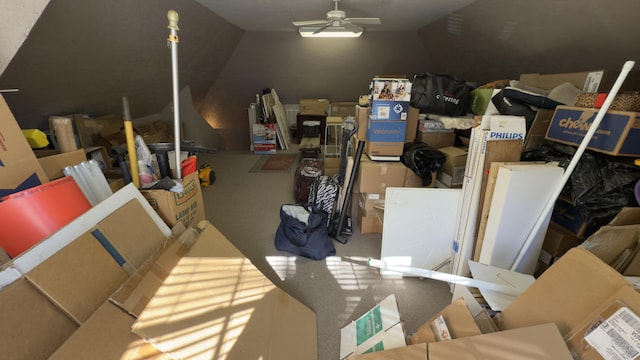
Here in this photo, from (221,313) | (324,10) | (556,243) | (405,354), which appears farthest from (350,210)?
(324,10)

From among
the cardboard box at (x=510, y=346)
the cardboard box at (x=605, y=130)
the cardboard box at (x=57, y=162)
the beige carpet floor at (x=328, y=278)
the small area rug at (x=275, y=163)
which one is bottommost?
the beige carpet floor at (x=328, y=278)

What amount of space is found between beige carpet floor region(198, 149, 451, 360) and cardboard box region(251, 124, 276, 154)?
2239mm

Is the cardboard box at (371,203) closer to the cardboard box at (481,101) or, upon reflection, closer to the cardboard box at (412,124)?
the cardboard box at (412,124)

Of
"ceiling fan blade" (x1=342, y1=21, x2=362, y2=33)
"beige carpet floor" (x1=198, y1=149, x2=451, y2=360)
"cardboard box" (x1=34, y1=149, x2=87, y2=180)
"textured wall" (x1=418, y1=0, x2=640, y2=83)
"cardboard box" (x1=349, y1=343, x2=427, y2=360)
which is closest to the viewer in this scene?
"cardboard box" (x1=349, y1=343, x2=427, y2=360)

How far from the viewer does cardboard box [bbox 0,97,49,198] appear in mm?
1291

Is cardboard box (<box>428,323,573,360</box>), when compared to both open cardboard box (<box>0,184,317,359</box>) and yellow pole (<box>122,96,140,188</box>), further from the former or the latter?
yellow pole (<box>122,96,140,188</box>)

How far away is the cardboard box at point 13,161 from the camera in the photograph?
1.29m

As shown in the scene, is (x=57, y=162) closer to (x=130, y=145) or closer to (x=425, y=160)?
(x=130, y=145)

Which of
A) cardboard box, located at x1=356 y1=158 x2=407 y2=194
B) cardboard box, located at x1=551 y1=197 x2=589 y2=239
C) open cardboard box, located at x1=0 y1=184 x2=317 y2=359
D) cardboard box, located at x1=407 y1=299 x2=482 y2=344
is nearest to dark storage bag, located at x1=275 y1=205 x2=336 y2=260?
cardboard box, located at x1=356 y1=158 x2=407 y2=194

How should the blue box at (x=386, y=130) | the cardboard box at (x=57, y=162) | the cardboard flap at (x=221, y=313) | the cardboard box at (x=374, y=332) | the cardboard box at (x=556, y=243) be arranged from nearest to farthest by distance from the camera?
the cardboard flap at (x=221, y=313) → the cardboard box at (x=374, y=332) → the cardboard box at (x=57, y=162) → the cardboard box at (x=556, y=243) → the blue box at (x=386, y=130)

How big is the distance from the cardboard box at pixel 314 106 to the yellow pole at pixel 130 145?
456 cm

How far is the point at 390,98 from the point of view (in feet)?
7.34

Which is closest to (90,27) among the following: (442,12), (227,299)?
(227,299)

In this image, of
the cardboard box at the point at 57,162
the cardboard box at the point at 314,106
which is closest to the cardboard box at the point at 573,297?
the cardboard box at the point at 57,162
